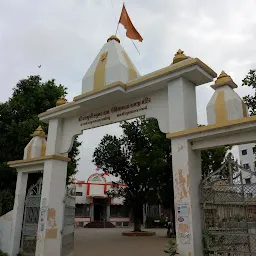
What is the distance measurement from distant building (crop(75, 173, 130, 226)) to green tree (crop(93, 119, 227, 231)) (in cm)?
1301

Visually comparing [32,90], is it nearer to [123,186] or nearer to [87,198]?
[123,186]

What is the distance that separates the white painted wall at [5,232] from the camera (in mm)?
9219

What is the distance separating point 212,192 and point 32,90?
10889 mm

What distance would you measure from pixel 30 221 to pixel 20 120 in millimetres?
5607

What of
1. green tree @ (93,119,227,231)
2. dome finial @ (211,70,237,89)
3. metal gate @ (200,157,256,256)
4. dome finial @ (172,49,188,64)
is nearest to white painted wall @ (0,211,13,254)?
metal gate @ (200,157,256,256)

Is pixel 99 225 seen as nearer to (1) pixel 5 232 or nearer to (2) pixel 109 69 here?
(1) pixel 5 232

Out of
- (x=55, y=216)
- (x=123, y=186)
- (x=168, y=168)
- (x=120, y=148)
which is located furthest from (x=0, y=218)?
(x=123, y=186)

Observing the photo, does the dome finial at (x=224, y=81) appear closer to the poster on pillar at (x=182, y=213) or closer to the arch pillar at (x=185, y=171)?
the arch pillar at (x=185, y=171)

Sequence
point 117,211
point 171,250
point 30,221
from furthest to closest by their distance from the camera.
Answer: point 117,211 < point 30,221 < point 171,250

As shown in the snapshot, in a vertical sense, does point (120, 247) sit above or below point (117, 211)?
below

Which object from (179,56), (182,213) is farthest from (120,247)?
(179,56)

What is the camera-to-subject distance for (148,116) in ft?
23.4

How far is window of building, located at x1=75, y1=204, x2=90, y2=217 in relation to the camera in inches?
1403

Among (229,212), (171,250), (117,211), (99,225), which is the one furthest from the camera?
(117,211)
